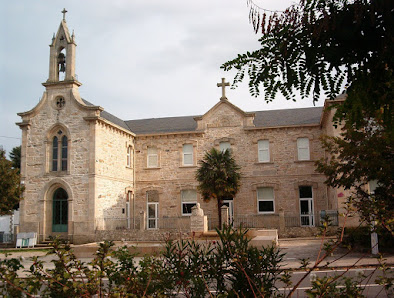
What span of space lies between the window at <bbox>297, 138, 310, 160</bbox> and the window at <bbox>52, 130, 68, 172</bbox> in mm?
15624

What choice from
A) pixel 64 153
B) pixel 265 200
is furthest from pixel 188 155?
pixel 64 153

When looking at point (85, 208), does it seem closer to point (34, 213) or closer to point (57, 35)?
point (34, 213)

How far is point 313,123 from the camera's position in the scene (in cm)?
2823

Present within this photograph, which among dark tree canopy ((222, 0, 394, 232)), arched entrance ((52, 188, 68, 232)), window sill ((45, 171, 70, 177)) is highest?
window sill ((45, 171, 70, 177))

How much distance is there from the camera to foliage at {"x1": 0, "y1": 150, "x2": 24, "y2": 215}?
2241 cm

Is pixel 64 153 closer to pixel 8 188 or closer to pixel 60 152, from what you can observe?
pixel 60 152

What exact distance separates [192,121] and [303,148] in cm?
899

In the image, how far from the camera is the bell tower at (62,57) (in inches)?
1032

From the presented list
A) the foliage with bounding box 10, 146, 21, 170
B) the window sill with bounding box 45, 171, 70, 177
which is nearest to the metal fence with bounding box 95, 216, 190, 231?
the window sill with bounding box 45, 171, 70, 177

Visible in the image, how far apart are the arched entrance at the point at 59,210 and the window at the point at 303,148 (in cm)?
1586

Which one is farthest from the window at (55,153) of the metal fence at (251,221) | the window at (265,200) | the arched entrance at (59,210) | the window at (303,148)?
the window at (303,148)

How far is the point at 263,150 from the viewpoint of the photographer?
2919 centimetres

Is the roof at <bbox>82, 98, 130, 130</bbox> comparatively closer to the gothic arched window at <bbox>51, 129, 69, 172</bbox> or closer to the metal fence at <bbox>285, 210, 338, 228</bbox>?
the gothic arched window at <bbox>51, 129, 69, 172</bbox>

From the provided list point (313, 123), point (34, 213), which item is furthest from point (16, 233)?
point (313, 123)
